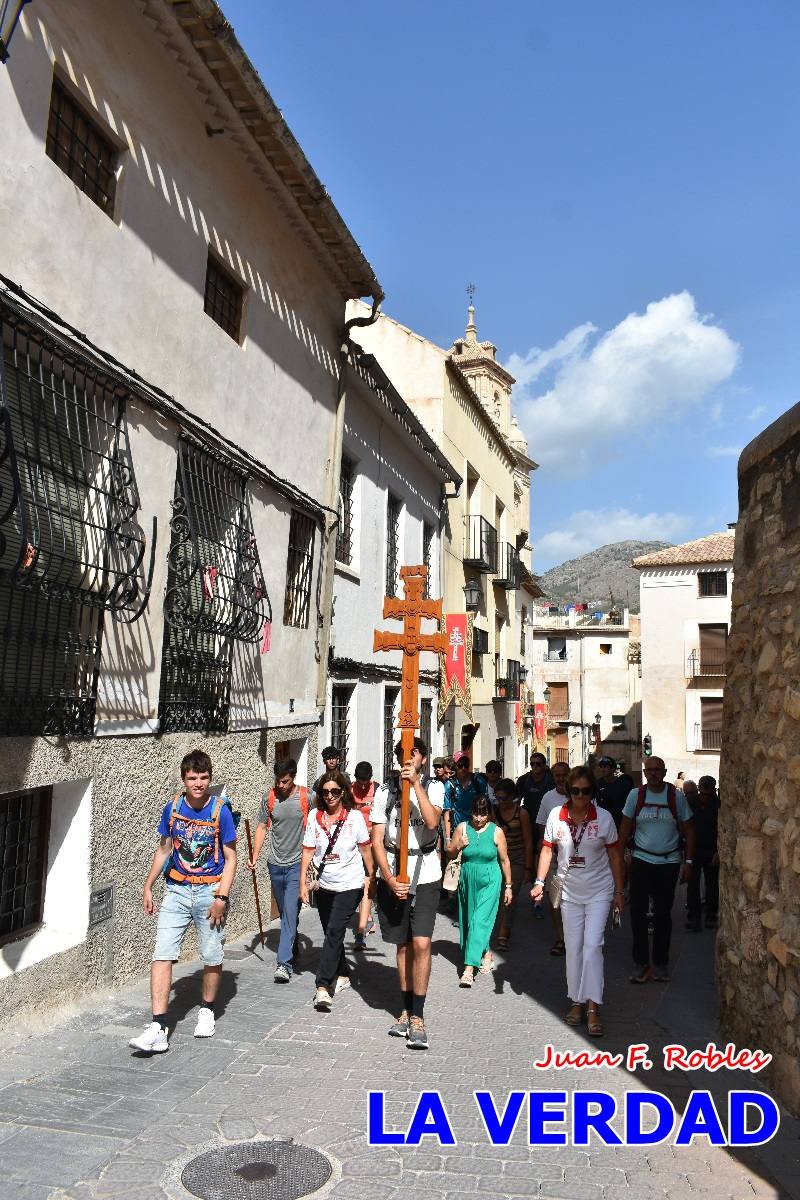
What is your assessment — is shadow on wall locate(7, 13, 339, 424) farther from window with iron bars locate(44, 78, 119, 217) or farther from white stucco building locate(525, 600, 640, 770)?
white stucco building locate(525, 600, 640, 770)

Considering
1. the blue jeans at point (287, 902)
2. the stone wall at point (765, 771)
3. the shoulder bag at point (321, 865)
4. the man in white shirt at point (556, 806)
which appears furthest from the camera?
the man in white shirt at point (556, 806)

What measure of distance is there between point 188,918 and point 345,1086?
1.34 metres

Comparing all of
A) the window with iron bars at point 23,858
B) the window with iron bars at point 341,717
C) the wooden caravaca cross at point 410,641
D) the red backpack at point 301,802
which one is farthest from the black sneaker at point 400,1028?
the window with iron bars at point 341,717

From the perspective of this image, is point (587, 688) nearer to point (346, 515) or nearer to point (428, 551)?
point (428, 551)

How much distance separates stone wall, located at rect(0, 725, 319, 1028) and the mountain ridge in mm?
115150

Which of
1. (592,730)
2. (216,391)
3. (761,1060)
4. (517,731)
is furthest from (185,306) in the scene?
(592,730)

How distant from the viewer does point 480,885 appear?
726cm

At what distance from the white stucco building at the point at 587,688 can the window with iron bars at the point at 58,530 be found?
124ft

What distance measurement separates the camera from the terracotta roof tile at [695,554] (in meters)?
30.6

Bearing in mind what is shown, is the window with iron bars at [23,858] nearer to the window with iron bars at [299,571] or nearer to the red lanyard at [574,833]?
the red lanyard at [574,833]

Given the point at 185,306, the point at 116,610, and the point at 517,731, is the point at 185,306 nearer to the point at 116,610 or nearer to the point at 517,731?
the point at 116,610

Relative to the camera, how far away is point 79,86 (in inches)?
244

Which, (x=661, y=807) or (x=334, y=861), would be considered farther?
(x=661, y=807)

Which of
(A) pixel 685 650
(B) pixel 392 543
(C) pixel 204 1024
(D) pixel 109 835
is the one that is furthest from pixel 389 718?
(A) pixel 685 650
